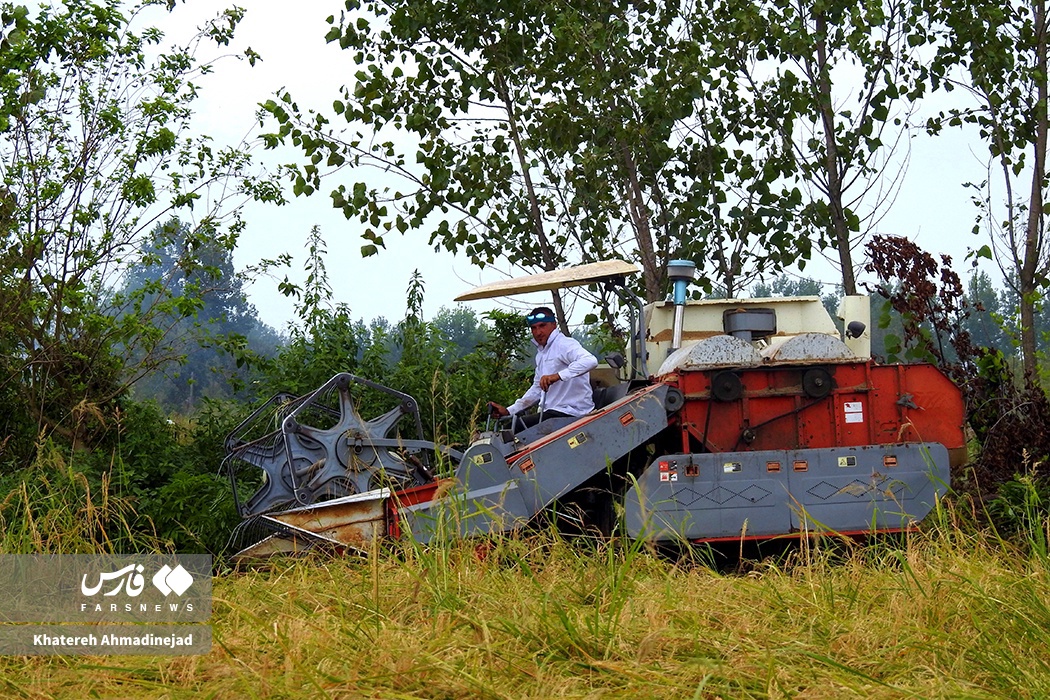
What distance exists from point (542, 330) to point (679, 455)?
1.74 m

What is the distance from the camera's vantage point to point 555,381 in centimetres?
935

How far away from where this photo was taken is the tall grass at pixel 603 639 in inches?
173

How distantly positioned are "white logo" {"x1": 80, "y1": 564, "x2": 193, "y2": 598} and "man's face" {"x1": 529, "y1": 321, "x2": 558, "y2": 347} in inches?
144


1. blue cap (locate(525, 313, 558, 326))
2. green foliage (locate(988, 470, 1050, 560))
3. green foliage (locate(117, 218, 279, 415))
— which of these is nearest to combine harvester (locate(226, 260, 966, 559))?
blue cap (locate(525, 313, 558, 326))

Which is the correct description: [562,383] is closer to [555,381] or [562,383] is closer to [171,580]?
[555,381]

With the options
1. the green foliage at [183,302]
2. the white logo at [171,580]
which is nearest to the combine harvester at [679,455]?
the white logo at [171,580]

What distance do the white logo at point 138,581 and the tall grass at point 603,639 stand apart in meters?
0.53

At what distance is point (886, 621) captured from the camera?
513cm

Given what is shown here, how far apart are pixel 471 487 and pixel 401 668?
3.72 metres

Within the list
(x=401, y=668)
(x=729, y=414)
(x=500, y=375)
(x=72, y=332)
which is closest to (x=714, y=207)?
(x=500, y=375)

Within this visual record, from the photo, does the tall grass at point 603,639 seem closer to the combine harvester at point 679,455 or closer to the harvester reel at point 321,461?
the combine harvester at point 679,455

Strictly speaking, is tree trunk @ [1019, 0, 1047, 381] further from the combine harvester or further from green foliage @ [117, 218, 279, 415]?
green foliage @ [117, 218, 279, 415]

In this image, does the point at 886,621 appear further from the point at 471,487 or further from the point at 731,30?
the point at 731,30

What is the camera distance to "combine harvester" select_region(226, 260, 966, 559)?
8.23 metres
